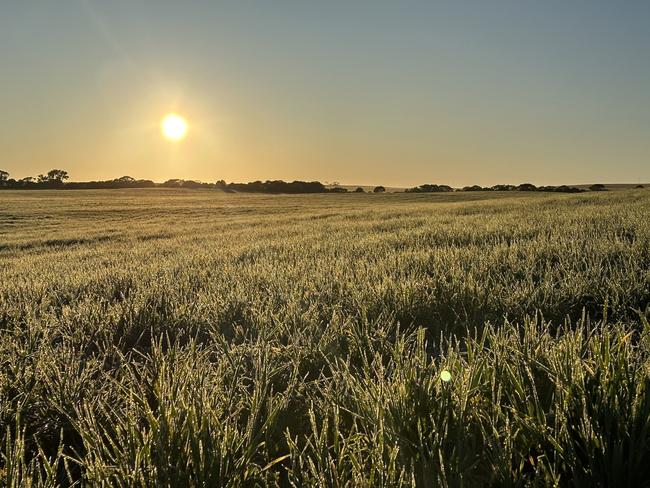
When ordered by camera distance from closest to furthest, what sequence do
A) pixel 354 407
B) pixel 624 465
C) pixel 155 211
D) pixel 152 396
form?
pixel 624 465
pixel 354 407
pixel 152 396
pixel 155 211

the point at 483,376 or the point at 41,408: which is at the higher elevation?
the point at 483,376

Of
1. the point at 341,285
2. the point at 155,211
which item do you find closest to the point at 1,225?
the point at 155,211

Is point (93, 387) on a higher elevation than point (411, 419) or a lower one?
lower

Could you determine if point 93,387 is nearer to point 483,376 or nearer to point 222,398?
point 222,398

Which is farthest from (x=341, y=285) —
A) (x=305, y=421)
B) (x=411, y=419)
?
(x=411, y=419)

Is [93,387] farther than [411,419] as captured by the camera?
Result: Yes

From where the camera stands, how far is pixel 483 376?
1.60 m

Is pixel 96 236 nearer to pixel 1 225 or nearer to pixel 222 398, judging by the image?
pixel 1 225

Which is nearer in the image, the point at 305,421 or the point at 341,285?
the point at 305,421

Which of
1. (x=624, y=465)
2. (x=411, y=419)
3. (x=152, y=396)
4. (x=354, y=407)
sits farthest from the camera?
(x=152, y=396)

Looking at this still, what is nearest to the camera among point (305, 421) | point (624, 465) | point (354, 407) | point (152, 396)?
point (624, 465)

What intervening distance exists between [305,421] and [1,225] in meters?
29.8

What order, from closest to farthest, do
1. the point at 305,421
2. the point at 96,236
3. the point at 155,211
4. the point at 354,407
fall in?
the point at 354,407
the point at 305,421
the point at 96,236
the point at 155,211

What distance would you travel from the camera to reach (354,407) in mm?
1548
